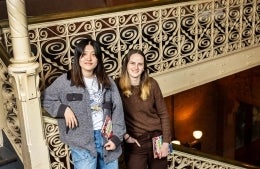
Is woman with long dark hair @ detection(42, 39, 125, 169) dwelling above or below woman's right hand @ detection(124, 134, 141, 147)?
above

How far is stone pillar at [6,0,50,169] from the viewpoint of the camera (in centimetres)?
288

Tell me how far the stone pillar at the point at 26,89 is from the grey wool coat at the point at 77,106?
11 cm

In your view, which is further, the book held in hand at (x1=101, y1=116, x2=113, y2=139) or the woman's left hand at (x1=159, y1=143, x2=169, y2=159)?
the woman's left hand at (x1=159, y1=143, x2=169, y2=159)

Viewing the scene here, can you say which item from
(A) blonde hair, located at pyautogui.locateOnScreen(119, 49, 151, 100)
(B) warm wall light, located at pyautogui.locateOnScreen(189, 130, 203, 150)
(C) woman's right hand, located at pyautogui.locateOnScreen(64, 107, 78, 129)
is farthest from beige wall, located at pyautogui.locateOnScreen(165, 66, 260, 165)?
(C) woman's right hand, located at pyautogui.locateOnScreen(64, 107, 78, 129)

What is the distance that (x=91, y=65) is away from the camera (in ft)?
9.98

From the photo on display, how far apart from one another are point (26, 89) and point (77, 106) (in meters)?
0.39

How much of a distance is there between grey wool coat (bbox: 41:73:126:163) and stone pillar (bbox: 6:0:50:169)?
114 millimetres

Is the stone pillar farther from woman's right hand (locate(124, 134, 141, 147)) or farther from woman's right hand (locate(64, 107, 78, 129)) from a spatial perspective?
woman's right hand (locate(124, 134, 141, 147))

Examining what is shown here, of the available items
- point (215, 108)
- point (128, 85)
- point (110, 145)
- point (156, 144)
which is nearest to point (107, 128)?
point (110, 145)

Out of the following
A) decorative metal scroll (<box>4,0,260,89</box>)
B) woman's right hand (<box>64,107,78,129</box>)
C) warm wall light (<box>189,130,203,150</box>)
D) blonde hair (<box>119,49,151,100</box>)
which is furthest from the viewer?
warm wall light (<box>189,130,203,150</box>)

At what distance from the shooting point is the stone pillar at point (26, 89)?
2885 millimetres

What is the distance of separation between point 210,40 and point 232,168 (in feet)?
5.94

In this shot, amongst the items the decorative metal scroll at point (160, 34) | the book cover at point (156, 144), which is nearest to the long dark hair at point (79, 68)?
the book cover at point (156, 144)

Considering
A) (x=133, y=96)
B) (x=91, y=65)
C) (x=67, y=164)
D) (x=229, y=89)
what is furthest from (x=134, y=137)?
(x=229, y=89)
